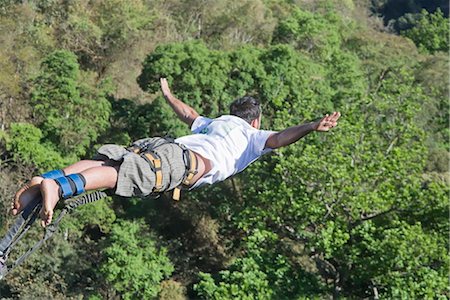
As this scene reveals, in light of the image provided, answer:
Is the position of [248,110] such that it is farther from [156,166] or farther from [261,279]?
[261,279]

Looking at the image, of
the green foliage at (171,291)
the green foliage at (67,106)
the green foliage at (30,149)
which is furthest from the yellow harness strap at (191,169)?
the green foliage at (67,106)

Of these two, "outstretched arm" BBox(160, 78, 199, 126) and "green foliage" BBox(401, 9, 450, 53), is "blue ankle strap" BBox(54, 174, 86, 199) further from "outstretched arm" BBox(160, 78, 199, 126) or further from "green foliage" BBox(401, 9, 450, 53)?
"green foliage" BBox(401, 9, 450, 53)

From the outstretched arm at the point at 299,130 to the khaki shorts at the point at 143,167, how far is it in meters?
0.56

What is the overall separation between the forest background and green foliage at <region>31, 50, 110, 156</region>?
0.12ft

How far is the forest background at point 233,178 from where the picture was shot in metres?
12.0

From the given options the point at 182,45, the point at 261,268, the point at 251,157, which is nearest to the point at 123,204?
the point at 182,45

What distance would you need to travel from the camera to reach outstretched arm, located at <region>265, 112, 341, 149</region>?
3611 millimetres

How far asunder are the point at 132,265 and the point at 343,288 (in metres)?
4.46

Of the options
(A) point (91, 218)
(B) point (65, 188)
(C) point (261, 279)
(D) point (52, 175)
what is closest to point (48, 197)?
(B) point (65, 188)

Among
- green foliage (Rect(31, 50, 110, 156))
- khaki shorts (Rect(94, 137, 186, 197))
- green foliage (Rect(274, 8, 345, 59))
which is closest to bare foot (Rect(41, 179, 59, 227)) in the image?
khaki shorts (Rect(94, 137, 186, 197))

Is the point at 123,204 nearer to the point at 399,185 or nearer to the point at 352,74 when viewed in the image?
the point at 399,185

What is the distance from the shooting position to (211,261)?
17125 millimetres

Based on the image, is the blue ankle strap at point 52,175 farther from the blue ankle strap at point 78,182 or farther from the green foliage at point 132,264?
the green foliage at point 132,264

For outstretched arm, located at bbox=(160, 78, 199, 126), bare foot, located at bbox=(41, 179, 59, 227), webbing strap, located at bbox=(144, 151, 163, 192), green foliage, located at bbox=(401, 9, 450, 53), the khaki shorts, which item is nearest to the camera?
bare foot, located at bbox=(41, 179, 59, 227)
